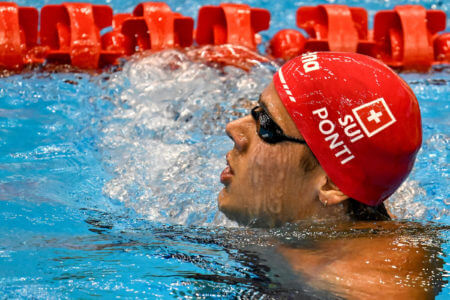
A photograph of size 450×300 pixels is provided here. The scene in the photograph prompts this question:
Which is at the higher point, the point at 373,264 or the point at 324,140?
the point at 324,140

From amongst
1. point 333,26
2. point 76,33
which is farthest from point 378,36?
point 76,33

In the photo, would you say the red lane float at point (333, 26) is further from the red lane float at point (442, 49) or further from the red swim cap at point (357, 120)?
the red swim cap at point (357, 120)

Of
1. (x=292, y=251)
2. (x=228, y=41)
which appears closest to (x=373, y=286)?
(x=292, y=251)

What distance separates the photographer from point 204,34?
473 cm

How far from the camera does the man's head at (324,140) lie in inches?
73.3

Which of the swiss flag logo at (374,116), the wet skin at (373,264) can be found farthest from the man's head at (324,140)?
the wet skin at (373,264)

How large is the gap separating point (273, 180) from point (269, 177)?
0.05ft

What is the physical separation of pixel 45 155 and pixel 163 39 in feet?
5.01

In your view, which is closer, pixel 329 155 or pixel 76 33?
pixel 329 155

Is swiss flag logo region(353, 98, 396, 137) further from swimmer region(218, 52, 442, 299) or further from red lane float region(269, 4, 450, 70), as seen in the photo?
red lane float region(269, 4, 450, 70)

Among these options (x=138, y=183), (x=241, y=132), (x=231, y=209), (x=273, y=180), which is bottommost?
(x=138, y=183)

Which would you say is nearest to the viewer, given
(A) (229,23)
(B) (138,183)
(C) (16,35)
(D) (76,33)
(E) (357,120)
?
(E) (357,120)

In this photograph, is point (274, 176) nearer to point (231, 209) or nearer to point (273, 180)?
point (273, 180)

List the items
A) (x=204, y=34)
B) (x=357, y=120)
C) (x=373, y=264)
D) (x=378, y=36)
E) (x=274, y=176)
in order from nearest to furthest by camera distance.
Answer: (x=373, y=264), (x=357, y=120), (x=274, y=176), (x=204, y=34), (x=378, y=36)
